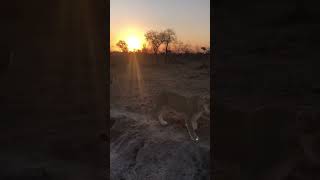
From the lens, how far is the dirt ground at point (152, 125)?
16.1 feet

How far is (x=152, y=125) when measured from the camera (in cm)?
560

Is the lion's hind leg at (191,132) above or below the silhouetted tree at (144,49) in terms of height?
below

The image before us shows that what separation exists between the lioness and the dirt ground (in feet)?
0.29

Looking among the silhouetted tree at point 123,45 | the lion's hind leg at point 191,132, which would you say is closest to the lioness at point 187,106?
the lion's hind leg at point 191,132

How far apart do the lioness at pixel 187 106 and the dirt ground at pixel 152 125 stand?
90 mm

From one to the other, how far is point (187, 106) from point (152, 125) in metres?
0.72

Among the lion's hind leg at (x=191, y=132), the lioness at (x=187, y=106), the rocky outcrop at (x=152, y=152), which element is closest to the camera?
the rocky outcrop at (x=152, y=152)

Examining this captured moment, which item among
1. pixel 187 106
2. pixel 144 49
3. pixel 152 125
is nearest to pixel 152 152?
pixel 152 125

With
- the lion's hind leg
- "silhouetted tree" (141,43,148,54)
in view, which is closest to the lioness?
the lion's hind leg

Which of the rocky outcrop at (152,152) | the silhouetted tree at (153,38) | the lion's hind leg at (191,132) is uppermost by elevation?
the silhouetted tree at (153,38)

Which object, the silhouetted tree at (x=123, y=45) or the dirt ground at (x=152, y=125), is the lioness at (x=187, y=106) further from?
the silhouetted tree at (x=123, y=45)
